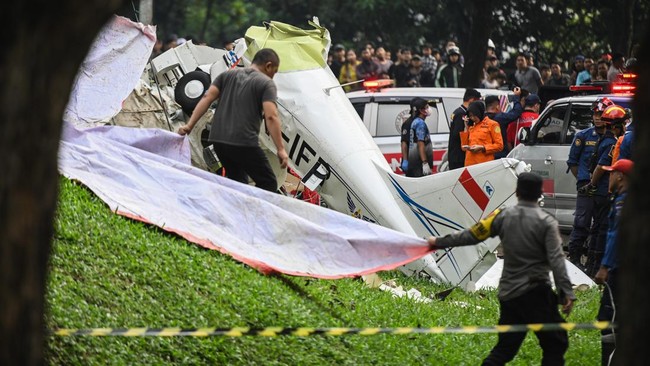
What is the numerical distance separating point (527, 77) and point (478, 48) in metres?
3.50

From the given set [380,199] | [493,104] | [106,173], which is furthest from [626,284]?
[493,104]

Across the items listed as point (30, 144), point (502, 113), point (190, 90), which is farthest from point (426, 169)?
point (30, 144)

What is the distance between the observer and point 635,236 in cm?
501

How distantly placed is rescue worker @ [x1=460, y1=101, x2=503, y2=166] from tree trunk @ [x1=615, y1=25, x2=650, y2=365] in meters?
11.2

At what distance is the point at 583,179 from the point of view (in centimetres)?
1437

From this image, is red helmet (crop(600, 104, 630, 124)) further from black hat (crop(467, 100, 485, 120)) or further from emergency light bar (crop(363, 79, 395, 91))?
emergency light bar (crop(363, 79, 395, 91))

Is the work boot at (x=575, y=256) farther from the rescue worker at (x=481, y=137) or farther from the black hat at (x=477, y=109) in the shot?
the black hat at (x=477, y=109)

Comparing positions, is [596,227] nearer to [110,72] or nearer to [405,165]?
[405,165]

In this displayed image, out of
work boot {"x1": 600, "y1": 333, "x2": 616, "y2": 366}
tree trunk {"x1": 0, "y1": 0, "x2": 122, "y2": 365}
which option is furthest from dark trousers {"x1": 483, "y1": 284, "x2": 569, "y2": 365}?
tree trunk {"x1": 0, "y1": 0, "x2": 122, "y2": 365}

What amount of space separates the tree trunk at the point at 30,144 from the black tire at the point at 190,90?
9667 millimetres

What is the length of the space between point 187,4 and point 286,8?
6121mm

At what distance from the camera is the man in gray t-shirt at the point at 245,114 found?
11.4 meters

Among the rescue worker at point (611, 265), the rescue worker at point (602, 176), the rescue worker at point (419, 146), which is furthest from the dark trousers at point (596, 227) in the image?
the rescue worker at point (419, 146)

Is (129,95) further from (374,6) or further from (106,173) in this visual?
(374,6)
